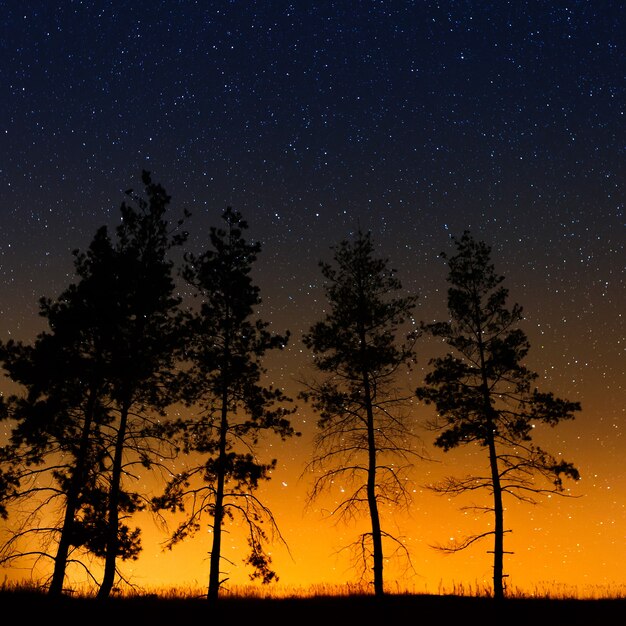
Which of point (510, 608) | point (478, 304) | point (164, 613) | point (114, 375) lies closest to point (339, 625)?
point (164, 613)

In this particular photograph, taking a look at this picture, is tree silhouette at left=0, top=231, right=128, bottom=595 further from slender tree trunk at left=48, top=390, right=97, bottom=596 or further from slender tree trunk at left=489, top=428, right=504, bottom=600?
slender tree trunk at left=489, top=428, right=504, bottom=600

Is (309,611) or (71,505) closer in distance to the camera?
(71,505)

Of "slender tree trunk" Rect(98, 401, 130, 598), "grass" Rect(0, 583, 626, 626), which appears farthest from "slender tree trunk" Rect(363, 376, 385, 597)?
"slender tree trunk" Rect(98, 401, 130, 598)

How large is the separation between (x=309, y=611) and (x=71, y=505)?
8.11 m

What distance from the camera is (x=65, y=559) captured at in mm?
20891

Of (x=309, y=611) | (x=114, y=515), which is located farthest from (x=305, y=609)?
(x=114, y=515)

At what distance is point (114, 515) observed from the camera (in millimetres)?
21156

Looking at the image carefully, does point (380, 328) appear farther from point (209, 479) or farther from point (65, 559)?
point (65, 559)

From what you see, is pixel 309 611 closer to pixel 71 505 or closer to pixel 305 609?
pixel 305 609

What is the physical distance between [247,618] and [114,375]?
8.49 m

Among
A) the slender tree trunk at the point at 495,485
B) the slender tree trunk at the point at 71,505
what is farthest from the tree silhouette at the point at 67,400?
the slender tree trunk at the point at 495,485

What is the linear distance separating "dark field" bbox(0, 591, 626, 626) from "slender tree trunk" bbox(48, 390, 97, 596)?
58 centimetres

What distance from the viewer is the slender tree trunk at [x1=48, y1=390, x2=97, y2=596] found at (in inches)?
807

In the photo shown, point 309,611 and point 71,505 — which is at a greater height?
point 71,505
